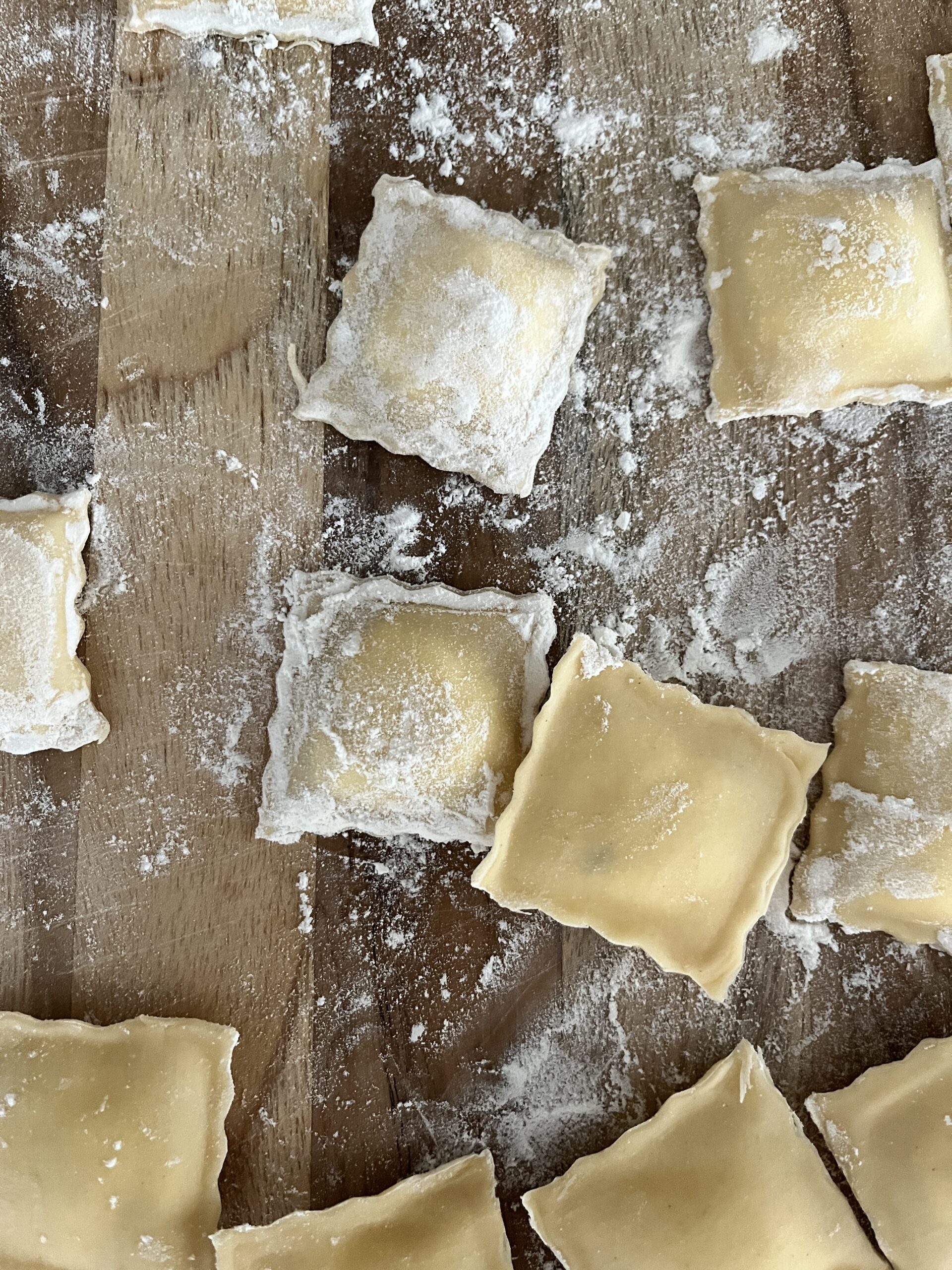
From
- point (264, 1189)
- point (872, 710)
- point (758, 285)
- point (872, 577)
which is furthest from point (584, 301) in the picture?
point (264, 1189)

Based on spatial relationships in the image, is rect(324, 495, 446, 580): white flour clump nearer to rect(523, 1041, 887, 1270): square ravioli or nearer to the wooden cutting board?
the wooden cutting board

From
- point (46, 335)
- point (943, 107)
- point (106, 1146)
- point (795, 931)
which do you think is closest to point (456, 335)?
point (46, 335)

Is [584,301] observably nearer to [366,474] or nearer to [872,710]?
[366,474]

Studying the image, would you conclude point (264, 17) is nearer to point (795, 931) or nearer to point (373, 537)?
point (373, 537)

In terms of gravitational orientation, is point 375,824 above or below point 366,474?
below

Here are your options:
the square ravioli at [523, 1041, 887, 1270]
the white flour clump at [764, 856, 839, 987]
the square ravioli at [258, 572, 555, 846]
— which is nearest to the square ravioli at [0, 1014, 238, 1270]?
the square ravioli at [258, 572, 555, 846]

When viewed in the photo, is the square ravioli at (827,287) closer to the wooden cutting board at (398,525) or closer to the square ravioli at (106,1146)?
the wooden cutting board at (398,525)
